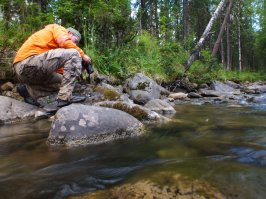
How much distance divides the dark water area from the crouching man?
107 cm

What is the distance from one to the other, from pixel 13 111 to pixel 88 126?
244cm

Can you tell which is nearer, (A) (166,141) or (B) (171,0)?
(A) (166,141)

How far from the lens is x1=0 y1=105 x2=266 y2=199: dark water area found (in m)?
2.31

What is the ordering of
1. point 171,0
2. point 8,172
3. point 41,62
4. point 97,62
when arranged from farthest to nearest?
point 171,0, point 97,62, point 41,62, point 8,172

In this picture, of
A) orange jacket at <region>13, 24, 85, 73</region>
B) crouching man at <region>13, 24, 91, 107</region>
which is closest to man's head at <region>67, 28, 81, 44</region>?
crouching man at <region>13, 24, 91, 107</region>

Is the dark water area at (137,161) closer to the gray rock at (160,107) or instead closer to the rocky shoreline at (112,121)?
the rocky shoreline at (112,121)

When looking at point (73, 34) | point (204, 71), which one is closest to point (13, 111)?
point (73, 34)

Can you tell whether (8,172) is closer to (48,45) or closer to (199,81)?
(48,45)

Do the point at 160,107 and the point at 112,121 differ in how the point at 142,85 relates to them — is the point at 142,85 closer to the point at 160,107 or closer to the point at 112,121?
the point at 160,107

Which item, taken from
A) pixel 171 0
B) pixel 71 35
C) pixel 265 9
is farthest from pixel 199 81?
pixel 265 9

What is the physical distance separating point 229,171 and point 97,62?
21.3 ft

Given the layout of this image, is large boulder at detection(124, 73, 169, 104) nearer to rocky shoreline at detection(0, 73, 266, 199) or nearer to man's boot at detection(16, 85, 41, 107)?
rocky shoreline at detection(0, 73, 266, 199)

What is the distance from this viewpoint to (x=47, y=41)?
207 inches

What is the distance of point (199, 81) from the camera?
13445 mm
